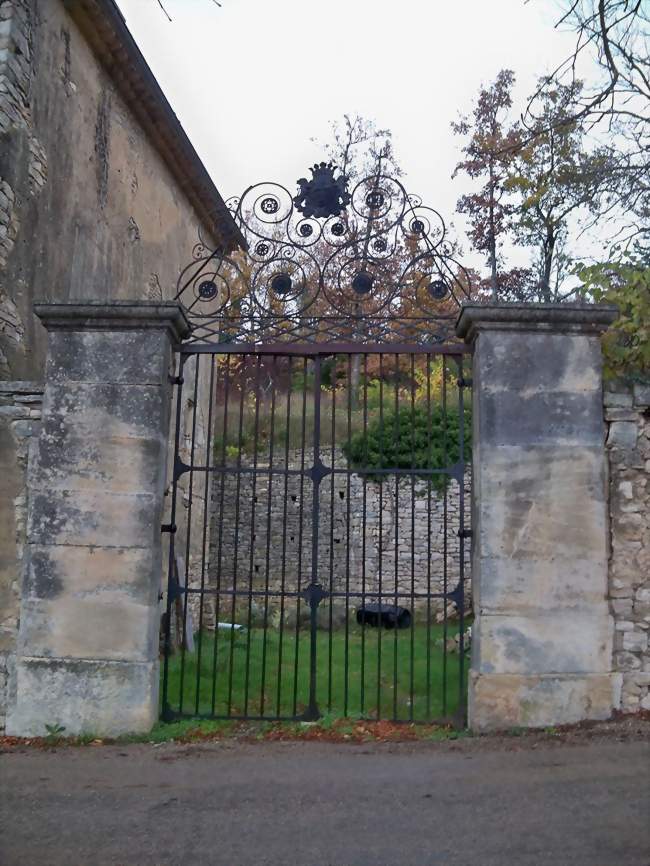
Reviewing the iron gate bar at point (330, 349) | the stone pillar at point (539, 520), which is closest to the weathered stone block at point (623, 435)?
Answer: the stone pillar at point (539, 520)

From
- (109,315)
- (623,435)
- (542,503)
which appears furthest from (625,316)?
(109,315)

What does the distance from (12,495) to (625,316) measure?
4.58 meters

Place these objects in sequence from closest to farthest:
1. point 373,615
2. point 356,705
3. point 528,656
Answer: point 528,656, point 356,705, point 373,615

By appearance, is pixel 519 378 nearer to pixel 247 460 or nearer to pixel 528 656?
pixel 528 656

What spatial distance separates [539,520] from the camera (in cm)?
543

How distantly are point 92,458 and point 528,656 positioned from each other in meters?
3.26

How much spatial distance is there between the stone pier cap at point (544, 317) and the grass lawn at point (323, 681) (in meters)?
2.23

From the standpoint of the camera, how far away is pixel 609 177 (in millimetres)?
8391

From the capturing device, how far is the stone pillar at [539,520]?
5270 mm

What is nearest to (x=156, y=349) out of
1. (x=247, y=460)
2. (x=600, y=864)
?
(x=600, y=864)

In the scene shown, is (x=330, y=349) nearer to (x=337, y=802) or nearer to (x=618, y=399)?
(x=618, y=399)

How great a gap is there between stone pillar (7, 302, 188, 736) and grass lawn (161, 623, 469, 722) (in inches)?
20.0

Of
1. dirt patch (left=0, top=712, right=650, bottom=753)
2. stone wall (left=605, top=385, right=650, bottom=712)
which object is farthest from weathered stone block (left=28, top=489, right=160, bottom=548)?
stone wall (left=605, top=385, right=650, bottom=712)

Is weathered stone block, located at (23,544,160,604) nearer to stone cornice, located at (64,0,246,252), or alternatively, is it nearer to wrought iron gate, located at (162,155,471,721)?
wrought iron gate, located at (162,155,471,721)
